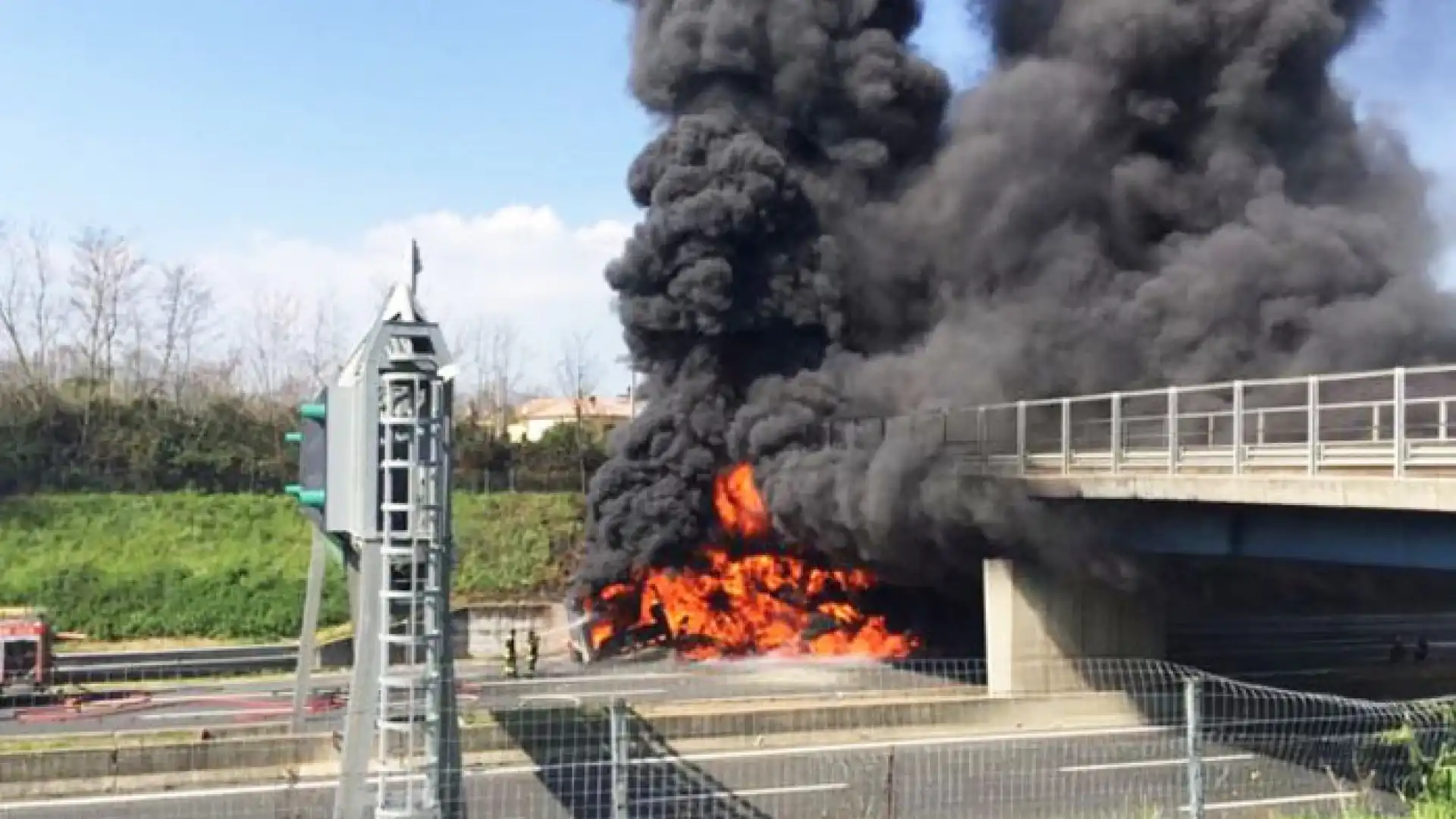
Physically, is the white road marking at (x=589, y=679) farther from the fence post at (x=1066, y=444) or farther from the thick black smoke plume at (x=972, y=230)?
the fence post at (x=1066, y=444)

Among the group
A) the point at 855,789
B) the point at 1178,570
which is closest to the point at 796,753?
the point at 855,789

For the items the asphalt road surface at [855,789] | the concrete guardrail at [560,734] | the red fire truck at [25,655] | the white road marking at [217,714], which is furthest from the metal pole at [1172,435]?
the red fire truck at [25,655]

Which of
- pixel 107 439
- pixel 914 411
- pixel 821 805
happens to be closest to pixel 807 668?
pixel 914 411

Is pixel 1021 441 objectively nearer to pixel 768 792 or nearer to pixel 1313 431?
pixel 1313 431

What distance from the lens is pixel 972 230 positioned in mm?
35688

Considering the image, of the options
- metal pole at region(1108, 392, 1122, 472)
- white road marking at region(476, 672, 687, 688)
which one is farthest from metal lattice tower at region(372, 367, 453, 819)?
white road marking at region(476, 672, 687, 688)

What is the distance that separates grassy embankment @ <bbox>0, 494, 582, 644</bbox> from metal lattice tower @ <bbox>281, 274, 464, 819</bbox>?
27.7 meters

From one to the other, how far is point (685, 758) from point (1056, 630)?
24.3 ft

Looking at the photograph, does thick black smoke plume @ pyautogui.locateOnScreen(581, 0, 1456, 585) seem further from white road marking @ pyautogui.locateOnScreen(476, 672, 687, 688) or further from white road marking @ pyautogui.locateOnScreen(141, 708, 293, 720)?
white road marking @ pyautogui.locateOnScreen(141, 708, 293, 720)

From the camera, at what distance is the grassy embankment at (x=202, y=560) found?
3550cm

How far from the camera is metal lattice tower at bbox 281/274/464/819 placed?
7.87m

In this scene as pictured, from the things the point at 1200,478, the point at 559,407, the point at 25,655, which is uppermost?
the point at 559,407

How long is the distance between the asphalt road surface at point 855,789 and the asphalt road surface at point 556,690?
14.7 ft

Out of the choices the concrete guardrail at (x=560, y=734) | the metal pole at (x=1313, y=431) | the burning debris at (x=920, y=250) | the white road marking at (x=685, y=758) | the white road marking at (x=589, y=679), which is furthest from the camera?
the burning debris at (x=920, y=250)
